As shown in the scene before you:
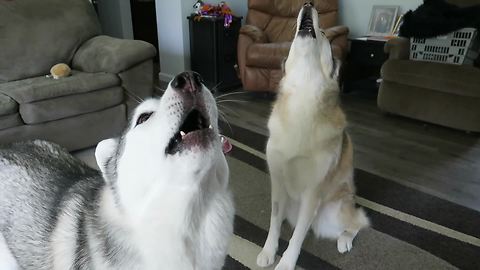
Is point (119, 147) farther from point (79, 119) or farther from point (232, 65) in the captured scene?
point (232, 65)

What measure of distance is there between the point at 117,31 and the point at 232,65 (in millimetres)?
2206

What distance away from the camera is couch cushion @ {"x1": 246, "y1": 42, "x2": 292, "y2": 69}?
3.69 metres

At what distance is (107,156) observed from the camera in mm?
1072

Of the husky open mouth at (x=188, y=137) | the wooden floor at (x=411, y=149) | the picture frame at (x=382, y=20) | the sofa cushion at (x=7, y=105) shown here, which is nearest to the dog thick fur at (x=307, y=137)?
the wooden floor at (x=411, y=149)

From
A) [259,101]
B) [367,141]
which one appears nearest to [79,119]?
[259,101]

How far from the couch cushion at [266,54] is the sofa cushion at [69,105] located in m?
1.60

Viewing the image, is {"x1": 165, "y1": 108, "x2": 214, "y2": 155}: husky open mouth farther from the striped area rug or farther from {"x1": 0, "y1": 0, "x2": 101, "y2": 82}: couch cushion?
{"x1": 0, "y1": 0, "x2": 101, "y2": 82}: couch cushion

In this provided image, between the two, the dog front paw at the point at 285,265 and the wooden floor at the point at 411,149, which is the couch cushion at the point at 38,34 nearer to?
the wooden floor at the point at 411,149

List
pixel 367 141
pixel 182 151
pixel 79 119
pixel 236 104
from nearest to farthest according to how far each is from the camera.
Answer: pixel 182 151 < pixel 79 119 < pixel 367 141 < pixel 236 104

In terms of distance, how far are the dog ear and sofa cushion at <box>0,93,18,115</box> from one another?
4.98ft

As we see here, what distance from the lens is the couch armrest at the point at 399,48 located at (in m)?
3.34

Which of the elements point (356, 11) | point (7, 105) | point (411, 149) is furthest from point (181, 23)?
point (411, 149)

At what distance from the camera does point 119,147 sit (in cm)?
97

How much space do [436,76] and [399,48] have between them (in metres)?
0.45
